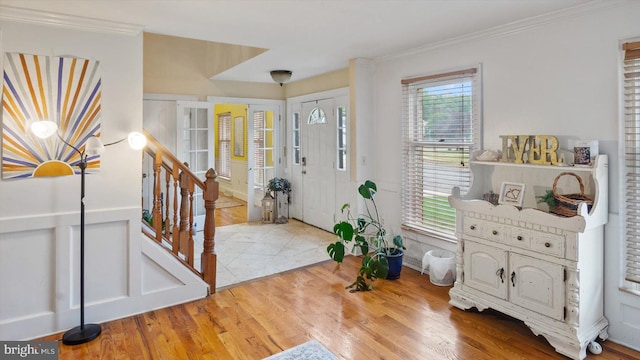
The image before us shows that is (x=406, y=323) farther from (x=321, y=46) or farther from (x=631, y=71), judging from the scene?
(x=321, y=46)

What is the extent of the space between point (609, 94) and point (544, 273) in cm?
130

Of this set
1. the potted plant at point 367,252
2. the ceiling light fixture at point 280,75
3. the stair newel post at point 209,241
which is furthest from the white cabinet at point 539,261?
the ceiling light fixture at point 280,75

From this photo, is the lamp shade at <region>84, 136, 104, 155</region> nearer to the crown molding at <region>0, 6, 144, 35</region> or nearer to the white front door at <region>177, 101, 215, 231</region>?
the crown molding at <region>0, 6, 144, 35</region>

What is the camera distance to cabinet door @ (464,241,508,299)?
9.41 feet

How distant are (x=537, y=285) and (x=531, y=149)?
3.24 feet

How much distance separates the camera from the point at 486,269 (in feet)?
9.77

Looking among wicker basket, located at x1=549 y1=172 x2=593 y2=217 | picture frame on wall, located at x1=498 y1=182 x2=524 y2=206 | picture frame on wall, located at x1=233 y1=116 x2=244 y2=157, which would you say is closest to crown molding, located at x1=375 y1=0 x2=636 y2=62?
wicker basket, located at x1=549 y1=172 x2=593 y2=217

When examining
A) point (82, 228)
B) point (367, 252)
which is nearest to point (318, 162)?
point (367, 252)

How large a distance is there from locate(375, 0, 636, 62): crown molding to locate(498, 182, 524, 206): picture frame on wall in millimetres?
1252

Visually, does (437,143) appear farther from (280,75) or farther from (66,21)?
(66,21)

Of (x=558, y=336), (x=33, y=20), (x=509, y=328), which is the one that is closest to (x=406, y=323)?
(x=509, y=328)

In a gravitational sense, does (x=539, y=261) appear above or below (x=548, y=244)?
below

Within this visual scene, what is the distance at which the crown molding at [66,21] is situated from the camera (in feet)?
8.33

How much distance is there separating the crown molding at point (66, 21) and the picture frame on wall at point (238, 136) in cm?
501
